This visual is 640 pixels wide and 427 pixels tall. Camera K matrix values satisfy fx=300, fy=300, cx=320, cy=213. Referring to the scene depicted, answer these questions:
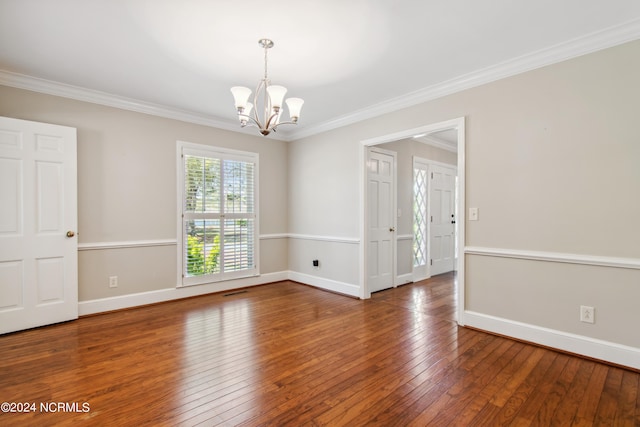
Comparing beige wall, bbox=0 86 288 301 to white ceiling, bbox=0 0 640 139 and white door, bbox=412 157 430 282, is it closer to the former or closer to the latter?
white ceiling, bbox=0 0 640 139

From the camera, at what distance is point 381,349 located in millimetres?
2744

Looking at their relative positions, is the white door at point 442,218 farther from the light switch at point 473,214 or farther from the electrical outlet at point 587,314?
the electrical outlet at point 587,314

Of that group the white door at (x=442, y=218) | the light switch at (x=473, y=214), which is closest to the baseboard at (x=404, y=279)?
the white door at (x=442, y=218)

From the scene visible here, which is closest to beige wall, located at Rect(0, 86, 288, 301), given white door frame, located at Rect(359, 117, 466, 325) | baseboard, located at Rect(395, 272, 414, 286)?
white door frame, located at Rect(359, 117, 466, 325)

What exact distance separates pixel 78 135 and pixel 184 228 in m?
1.66

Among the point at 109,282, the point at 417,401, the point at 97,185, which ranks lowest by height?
the point at 417,401

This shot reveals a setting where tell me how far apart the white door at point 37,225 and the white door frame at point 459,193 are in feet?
11.7

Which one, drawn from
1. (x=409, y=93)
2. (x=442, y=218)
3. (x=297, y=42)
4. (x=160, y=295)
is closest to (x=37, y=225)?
(x=160, y=295)

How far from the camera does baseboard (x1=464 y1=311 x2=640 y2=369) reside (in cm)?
238

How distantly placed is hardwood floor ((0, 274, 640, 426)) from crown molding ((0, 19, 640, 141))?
2.62 meters

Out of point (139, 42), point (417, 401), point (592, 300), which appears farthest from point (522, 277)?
point (139, 42)

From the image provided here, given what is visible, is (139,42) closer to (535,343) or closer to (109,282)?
(109,282)

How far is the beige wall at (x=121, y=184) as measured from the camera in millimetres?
3566

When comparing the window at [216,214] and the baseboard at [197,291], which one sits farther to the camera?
the window at [216,214]
